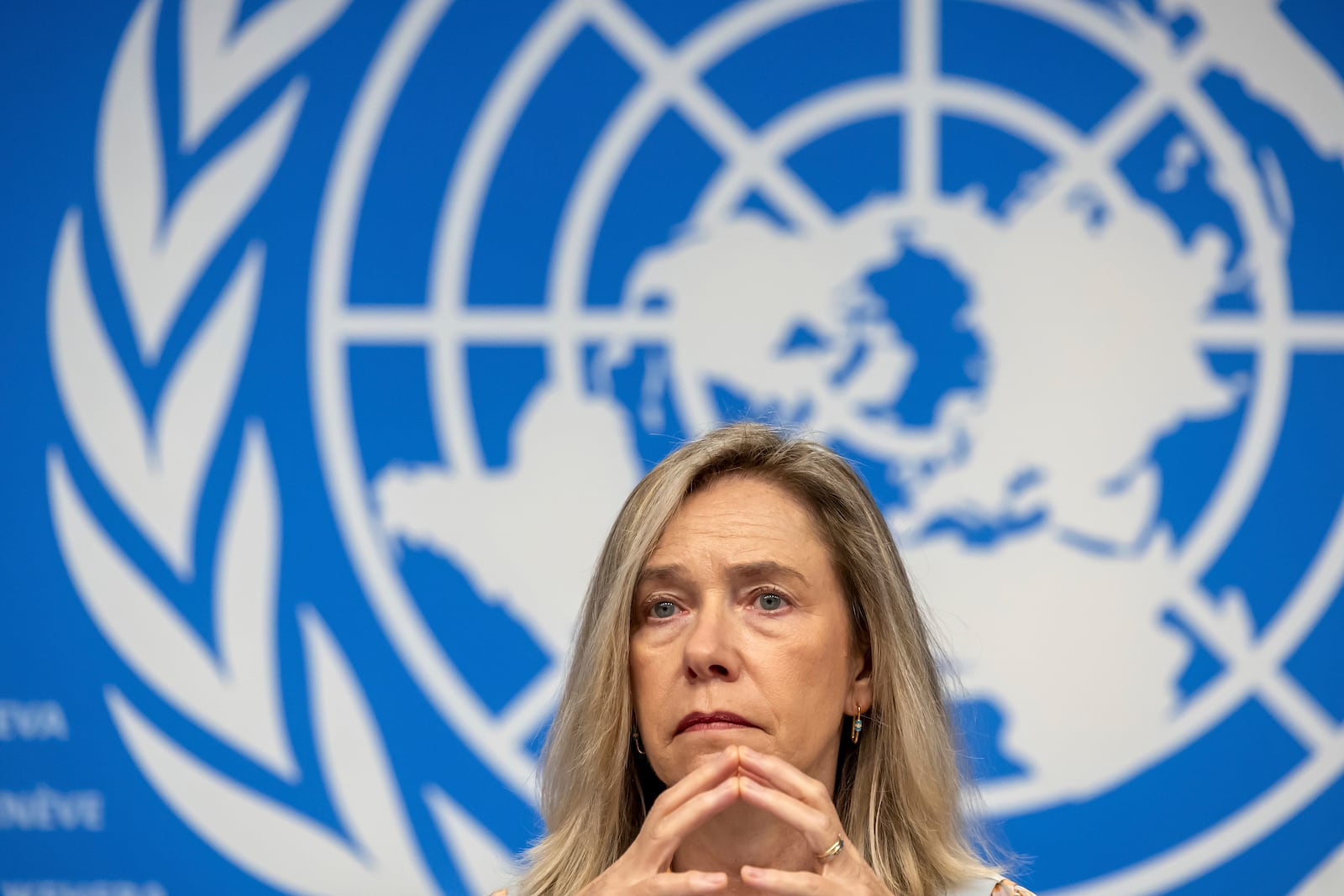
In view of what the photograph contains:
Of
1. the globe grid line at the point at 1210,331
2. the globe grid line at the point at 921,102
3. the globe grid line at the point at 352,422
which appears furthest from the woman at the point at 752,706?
the globe grid line at the point at 921,102

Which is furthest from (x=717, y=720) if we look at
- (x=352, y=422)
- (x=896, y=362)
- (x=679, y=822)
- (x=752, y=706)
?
(x=352, y=422)

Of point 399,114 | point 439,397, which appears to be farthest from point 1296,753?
point 399,114

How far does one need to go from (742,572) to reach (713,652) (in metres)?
0.17

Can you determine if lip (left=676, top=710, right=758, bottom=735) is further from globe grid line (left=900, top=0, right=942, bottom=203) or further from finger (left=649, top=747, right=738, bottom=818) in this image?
globe grid line (left=900, top=0, right=942, bottom=203)

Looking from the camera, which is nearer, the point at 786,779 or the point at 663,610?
the point at 786,779

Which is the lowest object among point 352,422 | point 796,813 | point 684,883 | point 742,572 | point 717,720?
point 684,883

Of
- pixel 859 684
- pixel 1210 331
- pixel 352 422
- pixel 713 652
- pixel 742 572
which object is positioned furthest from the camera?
pixel 352 422

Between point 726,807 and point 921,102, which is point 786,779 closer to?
point 726,807

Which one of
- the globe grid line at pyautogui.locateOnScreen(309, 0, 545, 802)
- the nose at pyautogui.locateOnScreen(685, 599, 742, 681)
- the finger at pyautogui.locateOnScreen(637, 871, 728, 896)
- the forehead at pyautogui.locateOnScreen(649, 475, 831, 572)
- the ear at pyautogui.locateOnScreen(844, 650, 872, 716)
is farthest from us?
the globe grid line at pyautogui.locateOnScreen(309, 0, 545, 802)

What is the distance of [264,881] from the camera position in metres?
3.84

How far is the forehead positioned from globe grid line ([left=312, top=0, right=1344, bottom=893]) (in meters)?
1.55

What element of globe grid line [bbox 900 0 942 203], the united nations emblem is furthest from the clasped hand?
globe grid line [bbox 900 0 942 203]

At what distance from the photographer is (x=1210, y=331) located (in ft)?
12.6

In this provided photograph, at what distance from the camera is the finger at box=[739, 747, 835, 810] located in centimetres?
214
